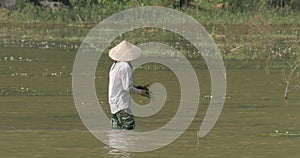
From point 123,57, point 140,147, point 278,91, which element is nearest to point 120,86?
point 123,57

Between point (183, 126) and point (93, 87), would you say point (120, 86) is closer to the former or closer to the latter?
point (183, 126)

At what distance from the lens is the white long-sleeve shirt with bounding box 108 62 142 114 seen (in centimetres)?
1209

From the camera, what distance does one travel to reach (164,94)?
16.0 m

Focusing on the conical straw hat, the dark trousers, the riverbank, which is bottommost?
the riverbank

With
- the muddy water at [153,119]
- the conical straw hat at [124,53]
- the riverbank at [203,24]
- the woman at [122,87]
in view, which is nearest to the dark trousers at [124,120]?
the woman at [122,87]

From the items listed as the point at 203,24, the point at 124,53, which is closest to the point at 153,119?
the point at 124,53

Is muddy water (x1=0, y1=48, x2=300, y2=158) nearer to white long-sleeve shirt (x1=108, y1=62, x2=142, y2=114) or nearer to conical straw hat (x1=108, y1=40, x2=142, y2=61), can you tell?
white long-sleeve shirt (x1=108, y1=62, x2=142, y2=114)

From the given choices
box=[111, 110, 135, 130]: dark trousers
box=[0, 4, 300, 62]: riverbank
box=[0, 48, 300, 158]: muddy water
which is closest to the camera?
box=[0, 48, 300, 158]: muddy water

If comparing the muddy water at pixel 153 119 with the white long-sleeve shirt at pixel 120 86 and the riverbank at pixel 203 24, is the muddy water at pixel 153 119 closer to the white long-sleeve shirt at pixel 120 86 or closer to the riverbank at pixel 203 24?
the white long-sleeve shirt at pixel 120 86

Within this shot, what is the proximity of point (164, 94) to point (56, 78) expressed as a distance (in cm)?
287

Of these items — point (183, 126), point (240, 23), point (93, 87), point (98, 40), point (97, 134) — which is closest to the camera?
point (97, 134)

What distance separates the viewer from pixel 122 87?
12172 mm

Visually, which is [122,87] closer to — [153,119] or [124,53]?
[124,53]

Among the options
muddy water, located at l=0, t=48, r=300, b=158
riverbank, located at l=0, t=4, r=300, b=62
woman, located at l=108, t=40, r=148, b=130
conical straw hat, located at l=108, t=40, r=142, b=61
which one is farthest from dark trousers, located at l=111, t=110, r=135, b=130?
riverbank, located at l=0, t=4, r=300, b=62
